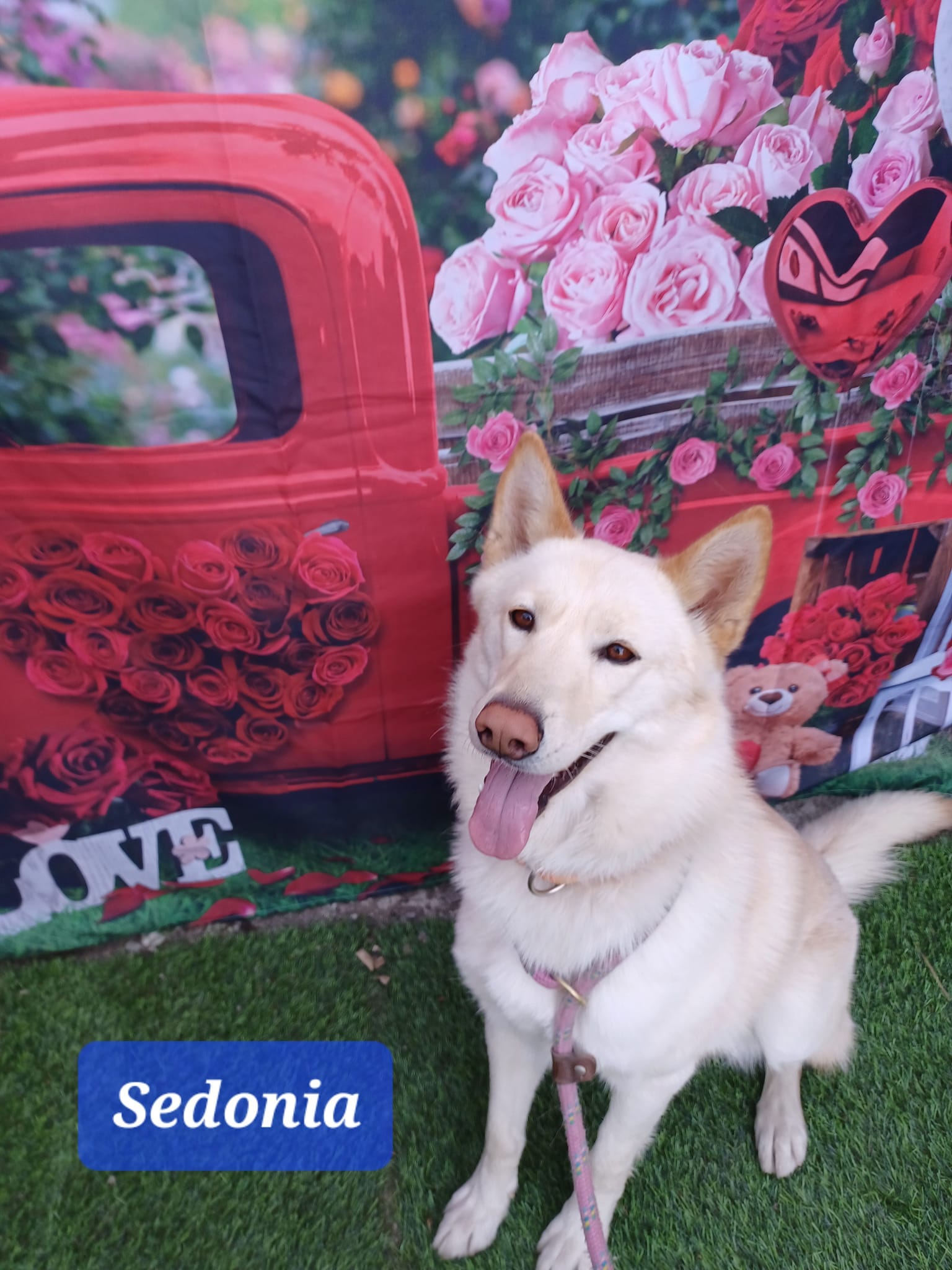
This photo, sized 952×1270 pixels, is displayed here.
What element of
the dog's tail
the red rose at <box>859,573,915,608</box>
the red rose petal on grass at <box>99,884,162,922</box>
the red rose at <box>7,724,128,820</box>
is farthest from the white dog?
the red rose petal on grass at <box>99,884,162,922</box>

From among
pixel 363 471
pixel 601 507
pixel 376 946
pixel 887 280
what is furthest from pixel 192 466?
pixel 887 280

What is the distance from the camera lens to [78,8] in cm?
131

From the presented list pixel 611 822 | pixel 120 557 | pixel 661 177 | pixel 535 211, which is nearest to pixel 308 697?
pixel 120 557

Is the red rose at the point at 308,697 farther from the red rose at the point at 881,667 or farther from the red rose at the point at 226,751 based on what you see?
the red rose at the point at 881,667

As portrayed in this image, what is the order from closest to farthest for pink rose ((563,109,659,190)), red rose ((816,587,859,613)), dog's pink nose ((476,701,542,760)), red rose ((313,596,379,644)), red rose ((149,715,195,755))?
1. dog's pink nose ((476,701,542,760))
2. pink rose ((563,109,659,190))
3. red rose ((313,596,379,644))
4. red rose ((149,715,195,755))
5. red rose ((816,587,859,613))

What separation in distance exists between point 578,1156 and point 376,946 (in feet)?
3.62

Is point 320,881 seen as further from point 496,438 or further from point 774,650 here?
point 774,650

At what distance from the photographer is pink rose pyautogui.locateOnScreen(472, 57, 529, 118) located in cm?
148

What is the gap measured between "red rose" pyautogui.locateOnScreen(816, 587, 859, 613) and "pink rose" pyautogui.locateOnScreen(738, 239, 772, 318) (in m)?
0.96

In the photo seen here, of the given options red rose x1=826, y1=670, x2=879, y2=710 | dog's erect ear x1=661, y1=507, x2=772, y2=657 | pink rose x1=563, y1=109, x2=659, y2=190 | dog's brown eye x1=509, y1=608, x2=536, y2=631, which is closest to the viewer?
dog's erect ear x1=661, y1=507, x2=772, y2=657

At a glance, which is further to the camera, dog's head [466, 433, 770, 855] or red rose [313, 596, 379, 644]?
red rose [313, 596, 379, 644]

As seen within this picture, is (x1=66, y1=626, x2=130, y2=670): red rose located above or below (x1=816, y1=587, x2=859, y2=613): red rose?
above

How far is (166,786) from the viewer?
2.29 m

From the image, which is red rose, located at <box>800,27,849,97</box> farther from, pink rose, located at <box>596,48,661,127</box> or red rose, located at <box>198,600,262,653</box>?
red rose, located at <box>198,600,262,653</box>
